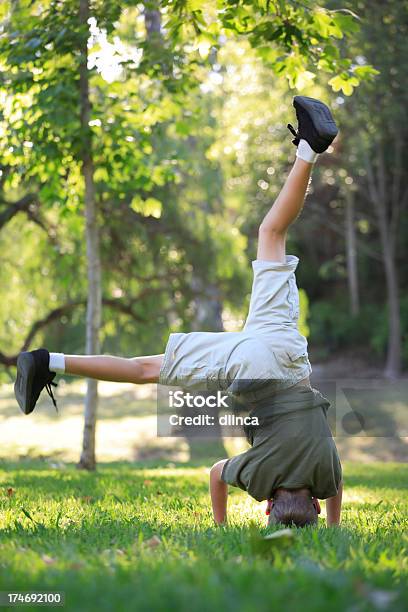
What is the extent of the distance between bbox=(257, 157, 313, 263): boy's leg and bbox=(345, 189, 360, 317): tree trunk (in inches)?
922

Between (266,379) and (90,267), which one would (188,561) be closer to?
(266,379)

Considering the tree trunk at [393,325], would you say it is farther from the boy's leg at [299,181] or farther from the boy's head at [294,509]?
the boy's head at [294,509]

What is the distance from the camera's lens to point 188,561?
8.16 ft

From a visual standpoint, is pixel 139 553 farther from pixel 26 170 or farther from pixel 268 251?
pixel 26 170

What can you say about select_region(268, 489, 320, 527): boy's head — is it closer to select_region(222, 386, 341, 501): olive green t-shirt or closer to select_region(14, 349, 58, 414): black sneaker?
select_region(222, 386, 341, 501): olive green t-shirt

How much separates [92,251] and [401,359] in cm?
1963

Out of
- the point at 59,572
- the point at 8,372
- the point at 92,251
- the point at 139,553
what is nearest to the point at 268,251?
the point at 139,553

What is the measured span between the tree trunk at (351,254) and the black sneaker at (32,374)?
23969mm

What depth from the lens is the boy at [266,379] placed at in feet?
11.7

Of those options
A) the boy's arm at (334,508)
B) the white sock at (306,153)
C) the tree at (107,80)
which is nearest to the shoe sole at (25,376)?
the boy's arm at (334,508)

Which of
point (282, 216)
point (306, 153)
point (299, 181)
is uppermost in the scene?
point (306, 153)

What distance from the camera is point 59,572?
7.56ft

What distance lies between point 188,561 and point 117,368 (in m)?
1.38

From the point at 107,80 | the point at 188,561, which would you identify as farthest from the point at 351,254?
the point at 188,561
